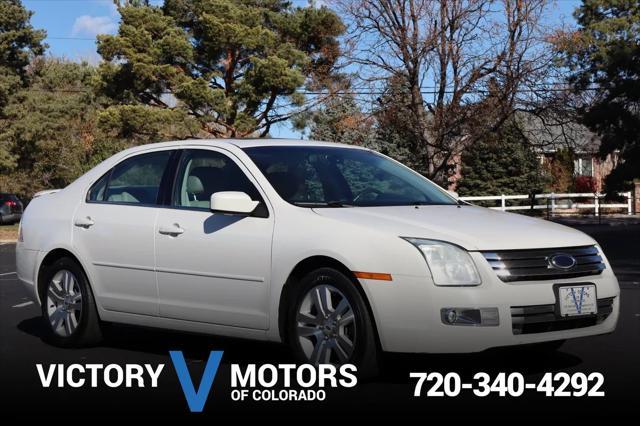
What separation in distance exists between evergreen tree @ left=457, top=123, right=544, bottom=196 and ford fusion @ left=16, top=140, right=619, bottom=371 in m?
→ 42.5

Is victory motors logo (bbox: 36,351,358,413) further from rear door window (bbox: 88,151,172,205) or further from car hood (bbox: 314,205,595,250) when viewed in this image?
rear door window (bbox: 88,151,172,205)

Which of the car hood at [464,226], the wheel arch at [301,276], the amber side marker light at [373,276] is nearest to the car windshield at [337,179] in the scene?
the car hood at [464,226]

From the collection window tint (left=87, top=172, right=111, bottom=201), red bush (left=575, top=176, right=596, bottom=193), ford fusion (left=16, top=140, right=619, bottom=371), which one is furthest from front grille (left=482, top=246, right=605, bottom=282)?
red bush (left=575, top=176, right=596, bottom=193)

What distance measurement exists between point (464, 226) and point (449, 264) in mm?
413

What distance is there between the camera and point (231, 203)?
278 inches

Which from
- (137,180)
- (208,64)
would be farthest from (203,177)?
(208,64)

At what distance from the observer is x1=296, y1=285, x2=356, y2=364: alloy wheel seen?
6.55 m

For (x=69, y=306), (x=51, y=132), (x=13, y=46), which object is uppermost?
(x=13, y=46)

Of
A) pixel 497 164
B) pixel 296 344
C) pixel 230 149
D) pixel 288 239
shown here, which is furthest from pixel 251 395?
→ pixel 497 164

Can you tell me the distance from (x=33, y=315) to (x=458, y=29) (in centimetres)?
2508

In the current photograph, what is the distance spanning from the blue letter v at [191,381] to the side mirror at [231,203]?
0.95 m

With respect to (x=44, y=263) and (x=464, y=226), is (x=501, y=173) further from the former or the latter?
(x=464, y=226)

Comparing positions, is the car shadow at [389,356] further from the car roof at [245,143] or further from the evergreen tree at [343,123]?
the evergreen tree at [343,123]

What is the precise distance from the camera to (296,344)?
6.81 metres
